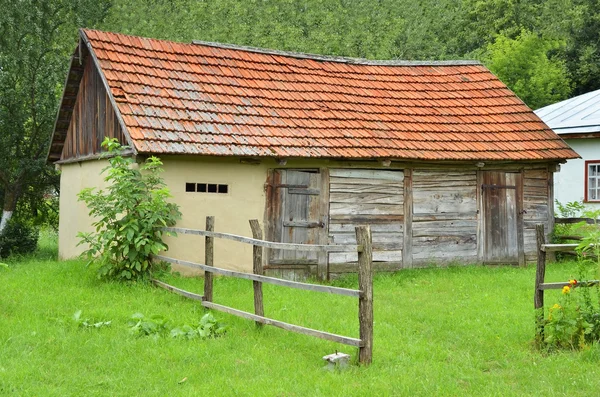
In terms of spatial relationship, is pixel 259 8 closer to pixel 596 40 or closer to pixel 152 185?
pixel 596 40

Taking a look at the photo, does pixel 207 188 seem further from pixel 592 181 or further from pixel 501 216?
pixel 592 181

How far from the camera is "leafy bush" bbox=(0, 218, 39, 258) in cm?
1847

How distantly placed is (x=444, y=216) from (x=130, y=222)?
685 cm

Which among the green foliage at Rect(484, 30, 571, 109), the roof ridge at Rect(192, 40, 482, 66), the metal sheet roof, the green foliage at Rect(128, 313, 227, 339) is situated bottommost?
the green foliage at Rect(128, 313, 227, 339)

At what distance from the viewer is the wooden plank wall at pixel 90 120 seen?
43.5ft

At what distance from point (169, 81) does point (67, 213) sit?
4218mm

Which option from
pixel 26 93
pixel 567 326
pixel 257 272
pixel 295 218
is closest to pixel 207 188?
pixel 295 218

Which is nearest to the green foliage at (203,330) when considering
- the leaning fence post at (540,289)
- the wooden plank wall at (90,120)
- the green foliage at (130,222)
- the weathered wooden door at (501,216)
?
the green foliage at (130,222)

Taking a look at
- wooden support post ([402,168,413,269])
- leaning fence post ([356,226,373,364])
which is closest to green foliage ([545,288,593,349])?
leaning fence post ([356,226,373,364])

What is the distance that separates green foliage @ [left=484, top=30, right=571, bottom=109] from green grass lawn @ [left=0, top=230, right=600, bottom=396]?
24535 millimetres

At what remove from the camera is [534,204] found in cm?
1551

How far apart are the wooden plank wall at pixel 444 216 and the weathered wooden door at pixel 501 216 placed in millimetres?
302

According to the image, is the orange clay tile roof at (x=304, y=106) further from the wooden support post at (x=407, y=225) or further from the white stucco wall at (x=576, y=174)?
the white stucco wall at (x=576, y=174)

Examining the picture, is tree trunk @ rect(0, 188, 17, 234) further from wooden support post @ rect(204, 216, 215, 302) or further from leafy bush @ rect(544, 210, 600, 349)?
A: leafy bush @ rect(544, 210, 600, 349)
